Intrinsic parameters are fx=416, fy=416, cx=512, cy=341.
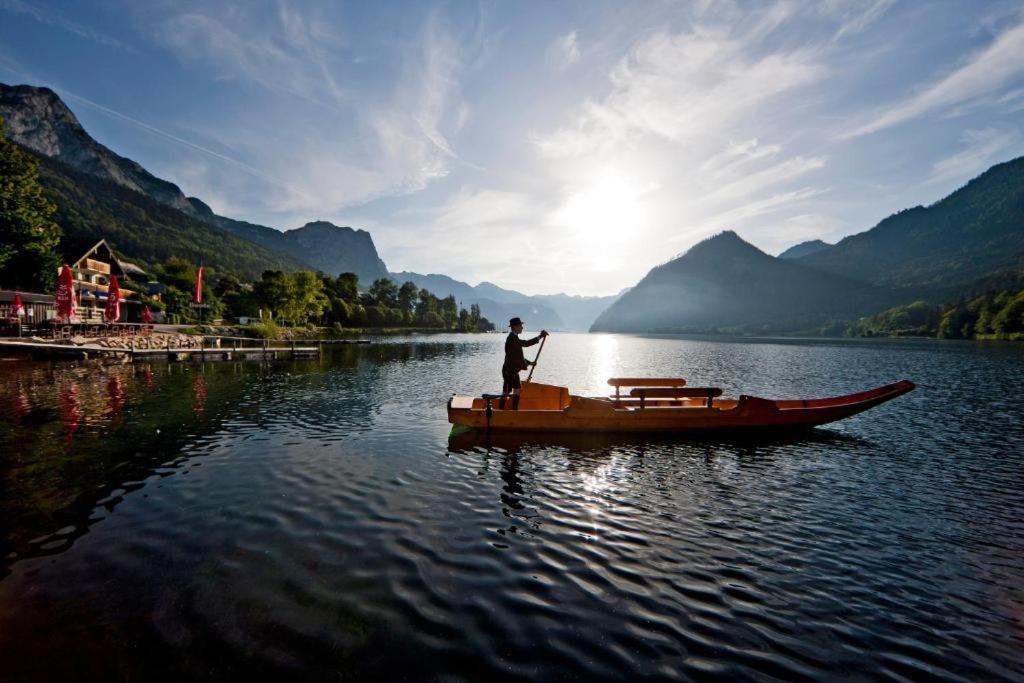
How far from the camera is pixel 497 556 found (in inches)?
336

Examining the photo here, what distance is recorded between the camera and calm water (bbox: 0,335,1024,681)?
583cm

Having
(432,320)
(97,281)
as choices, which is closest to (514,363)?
(97,281)

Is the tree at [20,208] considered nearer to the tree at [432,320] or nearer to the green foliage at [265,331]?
the green foliage at [265,331]

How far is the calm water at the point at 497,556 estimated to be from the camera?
5.83 metres

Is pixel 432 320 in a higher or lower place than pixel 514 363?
higher

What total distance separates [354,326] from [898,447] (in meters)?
142

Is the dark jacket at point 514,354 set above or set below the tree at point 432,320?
below

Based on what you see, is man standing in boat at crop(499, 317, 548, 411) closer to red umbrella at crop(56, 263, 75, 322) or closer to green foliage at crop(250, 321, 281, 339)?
red umbrella at crop(56, 263, 75, 322)

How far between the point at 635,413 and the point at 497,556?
1106 cm

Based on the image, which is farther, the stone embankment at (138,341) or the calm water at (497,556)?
the stone embankment at (138,341)

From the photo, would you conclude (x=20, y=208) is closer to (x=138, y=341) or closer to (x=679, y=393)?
(x=138, y=341)

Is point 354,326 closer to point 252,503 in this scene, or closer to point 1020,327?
point 252,503

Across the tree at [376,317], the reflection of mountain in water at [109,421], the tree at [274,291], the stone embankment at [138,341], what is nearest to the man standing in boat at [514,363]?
the reflection of mountain in water at [109,421]

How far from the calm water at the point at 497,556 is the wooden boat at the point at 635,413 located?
81 cm
